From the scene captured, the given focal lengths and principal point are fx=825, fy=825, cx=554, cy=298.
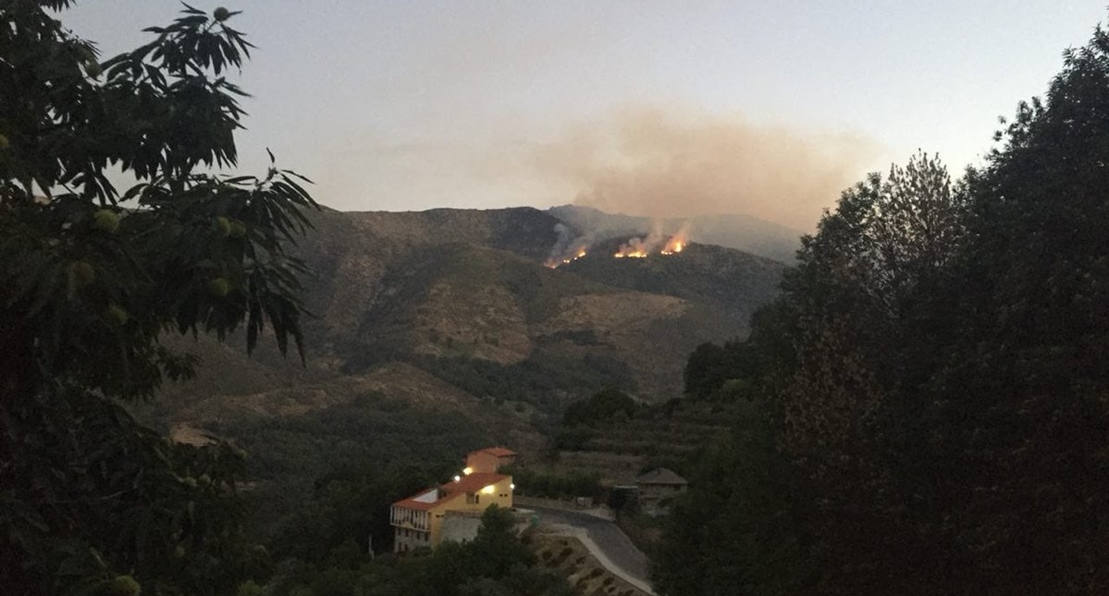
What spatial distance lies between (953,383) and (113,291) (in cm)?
1238

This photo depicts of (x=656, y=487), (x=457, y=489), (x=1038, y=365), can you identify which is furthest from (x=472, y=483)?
(x=1038, y=365)

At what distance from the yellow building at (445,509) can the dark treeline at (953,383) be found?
29212mm

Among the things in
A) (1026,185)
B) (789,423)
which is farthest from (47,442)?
(789,423)

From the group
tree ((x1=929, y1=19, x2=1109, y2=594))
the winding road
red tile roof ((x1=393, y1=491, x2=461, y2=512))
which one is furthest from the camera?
red tile roof ((x1=393, y1=491, x2=461, y2=512))

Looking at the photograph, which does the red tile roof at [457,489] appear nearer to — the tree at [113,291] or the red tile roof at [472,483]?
the red tile roof at [472,483]

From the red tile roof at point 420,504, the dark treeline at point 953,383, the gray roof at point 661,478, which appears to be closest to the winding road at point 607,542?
the gray roof at point 661,478

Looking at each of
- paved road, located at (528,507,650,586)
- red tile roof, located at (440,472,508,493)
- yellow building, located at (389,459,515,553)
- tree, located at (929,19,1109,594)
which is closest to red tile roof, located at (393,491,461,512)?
yellow building, located at (389,459,515,553)

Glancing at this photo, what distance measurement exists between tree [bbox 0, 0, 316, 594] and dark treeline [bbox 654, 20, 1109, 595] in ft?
33.8

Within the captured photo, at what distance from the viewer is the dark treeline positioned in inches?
435

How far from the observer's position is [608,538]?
40438mm

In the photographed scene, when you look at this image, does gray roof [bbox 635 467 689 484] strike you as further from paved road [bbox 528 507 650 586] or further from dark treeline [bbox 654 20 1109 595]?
dark treeline [bbox 654 20 1109 595]

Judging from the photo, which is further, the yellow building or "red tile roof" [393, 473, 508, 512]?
"red tile roof" [393, 473, 508, 512]

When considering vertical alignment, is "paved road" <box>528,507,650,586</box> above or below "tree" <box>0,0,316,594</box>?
below

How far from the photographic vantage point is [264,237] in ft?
12.0
